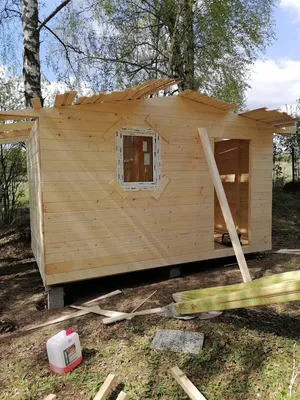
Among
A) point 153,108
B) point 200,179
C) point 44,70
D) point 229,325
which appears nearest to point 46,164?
point 153,108

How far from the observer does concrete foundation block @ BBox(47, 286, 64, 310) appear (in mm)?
4254

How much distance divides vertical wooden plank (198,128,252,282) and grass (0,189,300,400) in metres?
0.60

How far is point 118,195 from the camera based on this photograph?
178 inches

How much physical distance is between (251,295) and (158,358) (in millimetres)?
1079

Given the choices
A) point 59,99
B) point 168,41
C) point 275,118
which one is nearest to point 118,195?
point 59,99

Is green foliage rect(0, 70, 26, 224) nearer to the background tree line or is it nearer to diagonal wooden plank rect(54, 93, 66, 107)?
the background tree line

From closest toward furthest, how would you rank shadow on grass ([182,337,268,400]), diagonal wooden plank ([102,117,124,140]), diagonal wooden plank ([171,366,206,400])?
diagonal wooden plank ([171,366,206,400])
shadow on grass ([182,337,268,400])
diagonal wooden plank ([102,117,124,140])

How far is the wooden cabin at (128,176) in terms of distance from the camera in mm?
4098

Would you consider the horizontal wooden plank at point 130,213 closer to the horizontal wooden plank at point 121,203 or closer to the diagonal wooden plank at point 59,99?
the horizontal wooden plank at point 121,203

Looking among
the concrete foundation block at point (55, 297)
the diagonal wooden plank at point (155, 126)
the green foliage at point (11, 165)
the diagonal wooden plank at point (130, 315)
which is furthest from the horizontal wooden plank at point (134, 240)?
the green foliage at point (11, 165)

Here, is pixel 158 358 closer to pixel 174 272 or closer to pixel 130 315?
pixel 130 315

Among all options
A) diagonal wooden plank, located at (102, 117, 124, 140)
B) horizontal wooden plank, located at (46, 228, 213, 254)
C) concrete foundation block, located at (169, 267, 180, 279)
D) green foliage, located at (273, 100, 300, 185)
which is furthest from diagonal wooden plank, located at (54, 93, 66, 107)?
green foliage, located at (273, 100, 300, 185)

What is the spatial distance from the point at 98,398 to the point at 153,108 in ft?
12.7

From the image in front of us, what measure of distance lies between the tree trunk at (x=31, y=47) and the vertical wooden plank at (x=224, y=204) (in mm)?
3971
